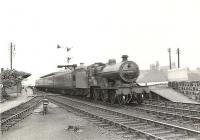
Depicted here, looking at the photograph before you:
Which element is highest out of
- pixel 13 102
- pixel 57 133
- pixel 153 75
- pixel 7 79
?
pixel 153 75

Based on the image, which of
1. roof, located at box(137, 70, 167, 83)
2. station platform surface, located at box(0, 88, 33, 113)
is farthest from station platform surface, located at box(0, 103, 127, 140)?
roof, located at box(137, 70, 167, 83)

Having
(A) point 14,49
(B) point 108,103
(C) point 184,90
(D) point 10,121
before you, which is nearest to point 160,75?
(A) point 14,49

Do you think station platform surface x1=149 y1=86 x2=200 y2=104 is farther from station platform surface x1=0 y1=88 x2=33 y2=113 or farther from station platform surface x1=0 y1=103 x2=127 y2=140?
station platform surface x1=0 y1=103 x2=127 y2=140

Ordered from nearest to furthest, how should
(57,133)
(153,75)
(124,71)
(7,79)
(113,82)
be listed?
1. (57,133)
2. (124,71)
3. (113,82)
4. (7,79)
5. (153,75)

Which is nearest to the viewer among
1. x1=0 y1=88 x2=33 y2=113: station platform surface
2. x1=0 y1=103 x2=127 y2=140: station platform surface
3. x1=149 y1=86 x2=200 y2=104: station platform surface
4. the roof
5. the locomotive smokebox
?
x1=0 y1=103 x2=127 y2=140: station platform surface

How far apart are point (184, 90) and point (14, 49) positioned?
108 ft

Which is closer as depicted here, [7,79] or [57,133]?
[57,133]

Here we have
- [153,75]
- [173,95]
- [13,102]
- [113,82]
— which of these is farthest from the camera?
[153,75]

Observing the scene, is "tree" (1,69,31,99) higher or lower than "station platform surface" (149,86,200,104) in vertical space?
higher

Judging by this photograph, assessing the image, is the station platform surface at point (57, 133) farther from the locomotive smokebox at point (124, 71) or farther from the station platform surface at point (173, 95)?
the station platform surface at point (173, 95)

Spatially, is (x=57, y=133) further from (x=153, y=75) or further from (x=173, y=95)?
(x=153, y=75)

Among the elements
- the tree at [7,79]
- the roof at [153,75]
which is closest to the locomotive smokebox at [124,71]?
the tree at [7,79]

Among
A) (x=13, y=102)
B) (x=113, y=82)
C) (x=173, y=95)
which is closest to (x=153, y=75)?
(x=173, y=95)

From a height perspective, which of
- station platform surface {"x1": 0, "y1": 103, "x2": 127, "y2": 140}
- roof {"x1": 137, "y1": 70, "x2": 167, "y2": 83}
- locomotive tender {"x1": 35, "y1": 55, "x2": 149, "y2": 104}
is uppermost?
roof {"x1": 137, "y1": 70, "x2": 167, "y2": 83}
